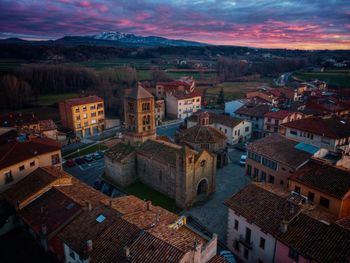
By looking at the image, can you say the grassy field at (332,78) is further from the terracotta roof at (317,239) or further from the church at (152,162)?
the terracotta roof at (317,239)

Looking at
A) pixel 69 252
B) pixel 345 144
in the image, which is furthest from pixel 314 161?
pixel 69 252

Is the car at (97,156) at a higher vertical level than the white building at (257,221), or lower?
lower

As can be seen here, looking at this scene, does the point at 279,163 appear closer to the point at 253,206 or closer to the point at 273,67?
the point at 253,206

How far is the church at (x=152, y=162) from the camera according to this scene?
3884 centimetres

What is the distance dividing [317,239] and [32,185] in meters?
33.1

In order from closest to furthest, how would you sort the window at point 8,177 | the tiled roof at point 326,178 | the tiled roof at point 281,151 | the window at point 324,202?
the tiled roof at point 326,178, the window at point 324,202, the window at point 8,177, the tiled roof at point 281,151

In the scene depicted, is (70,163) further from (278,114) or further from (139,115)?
(278,114)

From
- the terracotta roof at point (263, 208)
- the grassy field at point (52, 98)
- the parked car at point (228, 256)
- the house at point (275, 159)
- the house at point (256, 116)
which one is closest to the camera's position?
the terracotta roof at point (263, 208)

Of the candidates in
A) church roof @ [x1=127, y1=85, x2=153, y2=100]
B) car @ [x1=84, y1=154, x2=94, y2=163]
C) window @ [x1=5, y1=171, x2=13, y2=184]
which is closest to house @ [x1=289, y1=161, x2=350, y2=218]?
church roof @ [x1=127, y1=85, x2=153, y2=100]

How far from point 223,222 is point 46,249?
2203 cm

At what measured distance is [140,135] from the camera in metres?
47.0

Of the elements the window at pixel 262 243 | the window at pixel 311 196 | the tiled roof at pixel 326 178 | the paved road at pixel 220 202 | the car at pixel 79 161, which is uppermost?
the tiled roof at pixel 326 178

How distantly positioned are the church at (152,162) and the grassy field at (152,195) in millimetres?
716

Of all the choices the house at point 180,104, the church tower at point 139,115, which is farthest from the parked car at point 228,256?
the house at point 180,104
